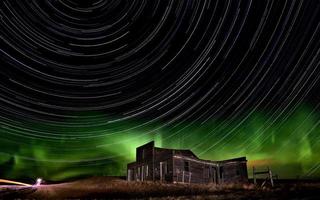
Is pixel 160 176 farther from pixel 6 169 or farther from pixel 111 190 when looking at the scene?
pixel 6 169

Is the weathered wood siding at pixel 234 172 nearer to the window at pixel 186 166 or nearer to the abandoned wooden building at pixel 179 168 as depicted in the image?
the abandoned wooden building at pixel 179 168

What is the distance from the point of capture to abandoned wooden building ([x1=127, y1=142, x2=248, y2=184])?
3416cm

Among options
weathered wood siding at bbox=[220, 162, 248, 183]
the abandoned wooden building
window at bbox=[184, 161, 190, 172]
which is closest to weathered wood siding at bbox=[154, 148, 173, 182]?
the abandoned wooden building

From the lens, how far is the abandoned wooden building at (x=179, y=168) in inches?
1345

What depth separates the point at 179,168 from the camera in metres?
34.2

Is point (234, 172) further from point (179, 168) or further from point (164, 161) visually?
point (164, 161)

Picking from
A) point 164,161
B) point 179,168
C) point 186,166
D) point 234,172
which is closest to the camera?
point 179,168

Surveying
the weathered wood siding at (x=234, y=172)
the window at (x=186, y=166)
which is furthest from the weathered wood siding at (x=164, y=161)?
the weathered wood siding at (x=234, y=172)

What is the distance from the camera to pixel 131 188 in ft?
86.0

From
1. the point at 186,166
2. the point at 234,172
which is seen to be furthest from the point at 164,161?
the point at 234,172

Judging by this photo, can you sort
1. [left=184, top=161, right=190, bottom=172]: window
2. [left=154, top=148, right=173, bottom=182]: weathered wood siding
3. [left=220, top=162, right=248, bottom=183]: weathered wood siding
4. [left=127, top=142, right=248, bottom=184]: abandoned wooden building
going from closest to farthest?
[left=154, top=148, right=173, bottom=182]: weathered wood siding, [left=127, top=142, right=248, bottom=184]: abandoned wooden building, [left=184, top=161, right=190, bottom=172]: window, [left=220, top=162, right=248, bottom=183]: weathered wood siding

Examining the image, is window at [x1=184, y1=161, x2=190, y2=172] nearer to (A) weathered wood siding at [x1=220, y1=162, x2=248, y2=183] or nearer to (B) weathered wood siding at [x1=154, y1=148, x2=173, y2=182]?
(B) weathered wood siding at [x1=154, y1=148, x2=173, y2=182]

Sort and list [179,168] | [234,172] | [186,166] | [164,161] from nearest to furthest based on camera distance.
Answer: [179,168] → [164,161] → [186,166] → [234,172]

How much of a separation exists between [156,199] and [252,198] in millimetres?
6115
